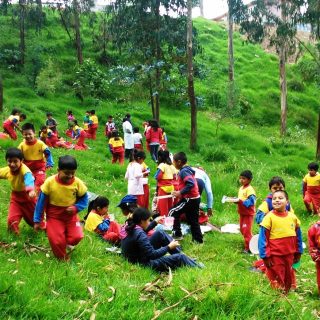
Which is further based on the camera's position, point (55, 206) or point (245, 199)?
point (245, 199)

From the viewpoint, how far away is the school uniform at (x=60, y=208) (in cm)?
590

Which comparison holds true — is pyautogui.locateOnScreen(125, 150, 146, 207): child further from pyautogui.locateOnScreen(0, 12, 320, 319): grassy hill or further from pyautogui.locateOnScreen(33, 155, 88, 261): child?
pyautogui.locateOnScreen(33, 155, 88, 261): child

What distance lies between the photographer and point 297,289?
6688mm

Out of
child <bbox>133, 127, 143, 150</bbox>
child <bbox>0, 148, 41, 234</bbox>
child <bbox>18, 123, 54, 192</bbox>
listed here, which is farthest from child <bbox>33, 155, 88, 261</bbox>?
child <bbox>133, 127, 143, 150</bbox>

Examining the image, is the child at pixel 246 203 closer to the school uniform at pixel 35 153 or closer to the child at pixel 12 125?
the school uniform at pixel 35 153

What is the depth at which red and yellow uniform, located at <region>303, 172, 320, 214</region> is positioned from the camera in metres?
12.0

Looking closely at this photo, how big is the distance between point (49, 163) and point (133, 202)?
1.99 metres

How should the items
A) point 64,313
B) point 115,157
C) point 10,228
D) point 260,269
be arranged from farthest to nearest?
point 115,157 < point 260,269 < point 10,228 < point 64,313

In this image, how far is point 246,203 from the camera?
8414 mm

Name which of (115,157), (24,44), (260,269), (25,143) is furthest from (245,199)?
(24,44)

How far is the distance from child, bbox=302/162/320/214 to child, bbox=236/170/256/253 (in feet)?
13.1

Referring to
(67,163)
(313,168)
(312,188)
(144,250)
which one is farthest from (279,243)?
(312,188)

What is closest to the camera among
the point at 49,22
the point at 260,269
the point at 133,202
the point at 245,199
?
the point at 260,269

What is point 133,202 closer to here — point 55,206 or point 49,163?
point 49,163
